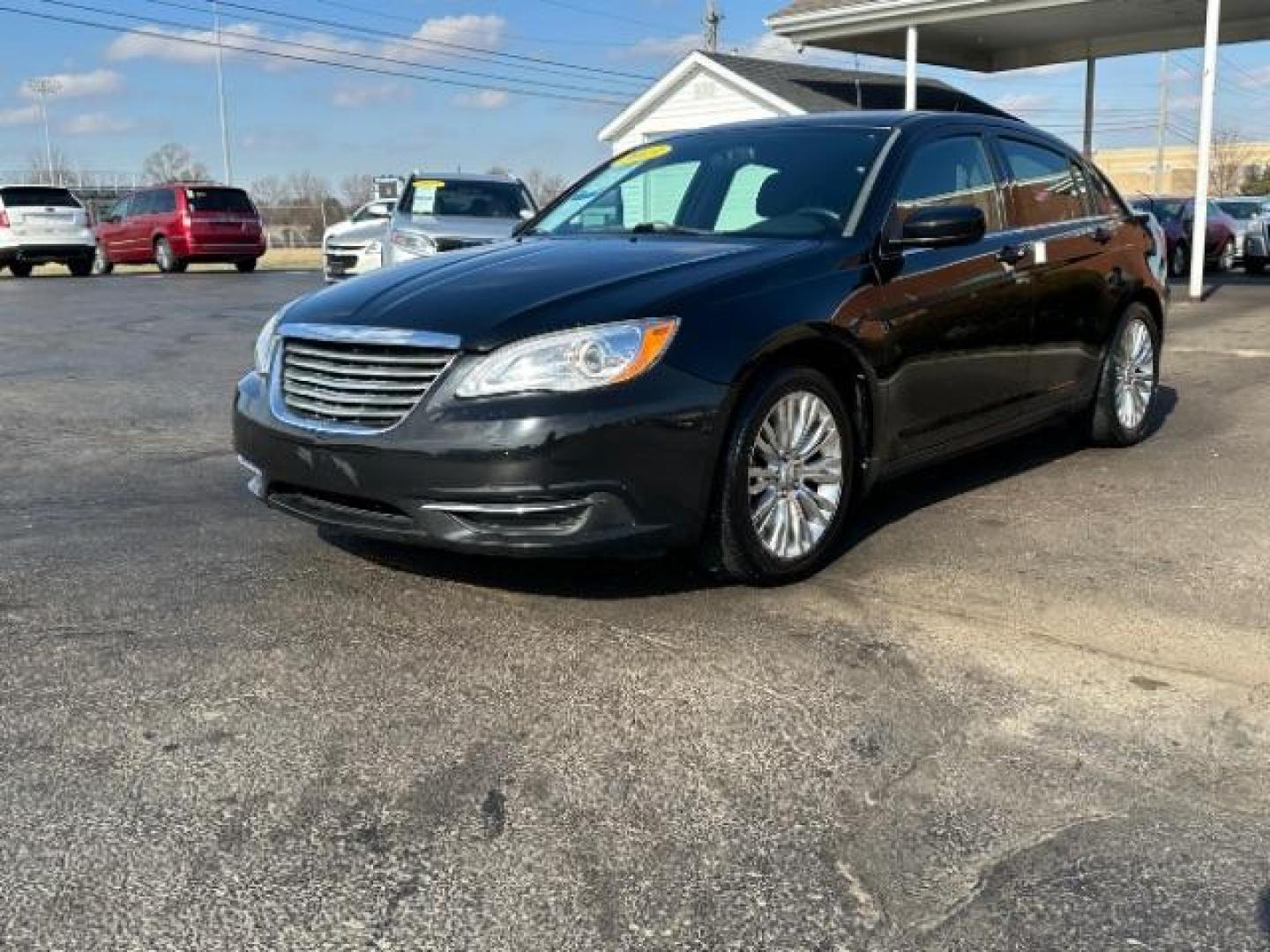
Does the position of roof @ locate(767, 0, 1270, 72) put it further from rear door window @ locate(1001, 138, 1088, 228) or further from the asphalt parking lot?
the asphalt parking lot

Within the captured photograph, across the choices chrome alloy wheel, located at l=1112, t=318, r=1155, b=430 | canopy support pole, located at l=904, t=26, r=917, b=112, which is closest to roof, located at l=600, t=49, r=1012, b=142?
canopy support pole, located at l=904, t=26, r=917, b=112

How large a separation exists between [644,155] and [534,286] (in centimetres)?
192

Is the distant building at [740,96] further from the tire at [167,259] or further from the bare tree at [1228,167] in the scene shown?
the bare tree at [1228,167]

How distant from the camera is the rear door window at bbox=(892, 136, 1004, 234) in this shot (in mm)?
4910

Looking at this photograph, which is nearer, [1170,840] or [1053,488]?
[1170,840]

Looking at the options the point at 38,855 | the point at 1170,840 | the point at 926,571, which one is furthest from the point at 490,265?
the point at 1170,840

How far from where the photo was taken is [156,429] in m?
7.23

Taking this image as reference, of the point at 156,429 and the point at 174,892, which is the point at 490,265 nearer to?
the point at 174,892

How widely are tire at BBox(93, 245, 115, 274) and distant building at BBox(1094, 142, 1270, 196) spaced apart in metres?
58.6

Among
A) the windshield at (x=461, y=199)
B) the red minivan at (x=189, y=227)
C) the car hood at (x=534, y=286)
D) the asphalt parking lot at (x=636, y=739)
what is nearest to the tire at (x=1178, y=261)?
the windshield at (x=461, y=199)

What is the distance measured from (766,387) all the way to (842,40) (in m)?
17.8

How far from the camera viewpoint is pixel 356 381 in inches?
157

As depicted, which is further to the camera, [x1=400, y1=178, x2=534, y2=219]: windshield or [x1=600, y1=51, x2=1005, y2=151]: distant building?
[x1=600, y1=51, x2=1005, y2=151]: distant building

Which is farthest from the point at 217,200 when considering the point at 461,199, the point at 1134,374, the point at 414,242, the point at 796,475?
the point at 796,475
